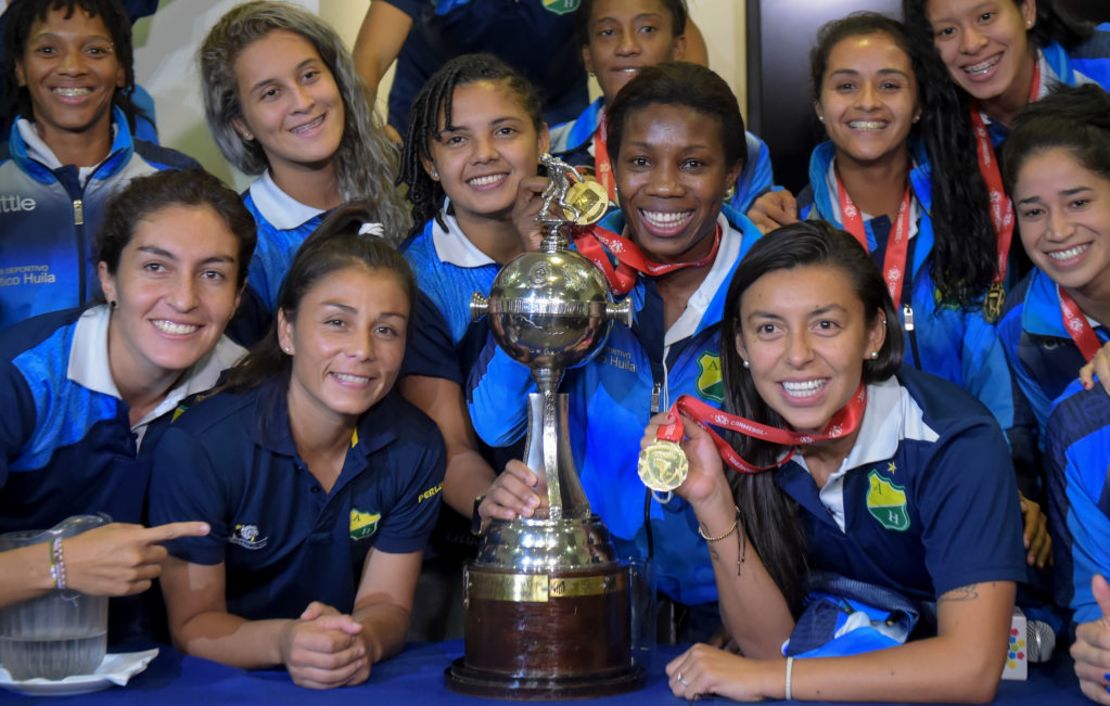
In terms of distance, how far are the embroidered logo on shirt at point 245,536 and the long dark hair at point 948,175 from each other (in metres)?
1.68

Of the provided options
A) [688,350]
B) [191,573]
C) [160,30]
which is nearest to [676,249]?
[688,350]

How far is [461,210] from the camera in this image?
138 inches

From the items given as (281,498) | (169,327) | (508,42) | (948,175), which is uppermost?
(508,42)

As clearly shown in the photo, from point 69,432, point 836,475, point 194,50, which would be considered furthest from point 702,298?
point 194,50

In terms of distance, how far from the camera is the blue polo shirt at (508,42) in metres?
4.35

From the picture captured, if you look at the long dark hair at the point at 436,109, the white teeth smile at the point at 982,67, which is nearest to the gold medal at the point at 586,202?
the long dark hair at the point at 436,109

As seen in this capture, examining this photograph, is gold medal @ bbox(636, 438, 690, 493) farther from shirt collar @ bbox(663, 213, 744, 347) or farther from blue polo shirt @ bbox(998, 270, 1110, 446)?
blue polo shirt @ bbox(998, 270, 1110, 446)

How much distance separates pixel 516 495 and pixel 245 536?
615mm

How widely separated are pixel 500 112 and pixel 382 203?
19.6 inches

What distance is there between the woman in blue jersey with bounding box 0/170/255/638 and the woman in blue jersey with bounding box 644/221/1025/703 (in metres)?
1.01

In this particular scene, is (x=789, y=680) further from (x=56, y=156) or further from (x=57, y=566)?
(x=56, y=156)

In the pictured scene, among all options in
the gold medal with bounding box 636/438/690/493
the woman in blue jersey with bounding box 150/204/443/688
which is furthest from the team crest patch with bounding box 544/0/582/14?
the gold medal with bounding box 636/438/690/493

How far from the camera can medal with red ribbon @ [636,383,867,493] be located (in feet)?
8.44

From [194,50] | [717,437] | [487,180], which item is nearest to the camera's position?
[717,437]
